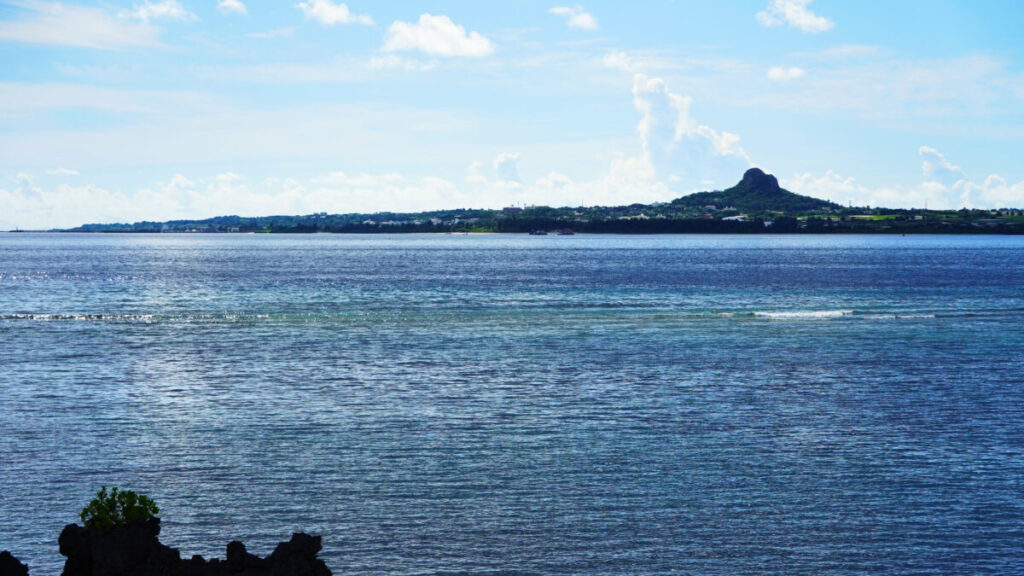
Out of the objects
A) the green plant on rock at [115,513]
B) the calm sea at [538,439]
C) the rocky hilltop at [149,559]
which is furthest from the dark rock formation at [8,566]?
the calm sea at [538,439]

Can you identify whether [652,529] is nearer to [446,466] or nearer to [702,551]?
[702,551]

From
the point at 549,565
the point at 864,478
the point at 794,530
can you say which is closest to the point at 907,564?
the point at 794,530

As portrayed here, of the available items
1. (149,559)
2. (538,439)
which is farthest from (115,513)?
(538,439)

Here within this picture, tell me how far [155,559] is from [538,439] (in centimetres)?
2067

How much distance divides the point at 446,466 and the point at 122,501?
50.5 ft

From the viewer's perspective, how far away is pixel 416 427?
41.2m

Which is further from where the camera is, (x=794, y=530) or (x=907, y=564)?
(x=794, y=530)

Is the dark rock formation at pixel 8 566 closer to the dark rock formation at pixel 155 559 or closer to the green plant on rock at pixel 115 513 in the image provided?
the dark rock formation at pixel 155 559

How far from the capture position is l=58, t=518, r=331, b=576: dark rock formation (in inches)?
777

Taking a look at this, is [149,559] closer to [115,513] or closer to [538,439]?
[115,513]

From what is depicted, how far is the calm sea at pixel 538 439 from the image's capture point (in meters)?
28.3

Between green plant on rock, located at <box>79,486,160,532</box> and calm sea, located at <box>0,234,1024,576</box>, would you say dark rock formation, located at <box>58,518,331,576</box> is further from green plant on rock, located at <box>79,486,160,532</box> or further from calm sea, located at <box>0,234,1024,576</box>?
calm sea, located at <box>0,234,1024,576</box>

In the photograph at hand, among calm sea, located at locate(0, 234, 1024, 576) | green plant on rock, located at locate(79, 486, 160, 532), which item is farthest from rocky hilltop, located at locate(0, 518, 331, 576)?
calm sea, located at locate(0, 234, 1024, 576)

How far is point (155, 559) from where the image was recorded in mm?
20172
